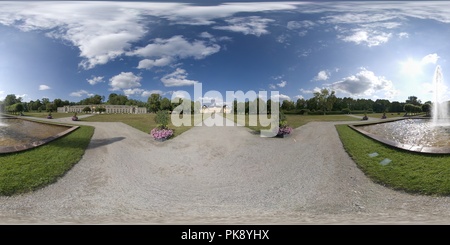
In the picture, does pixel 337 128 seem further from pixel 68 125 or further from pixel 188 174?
pixel 68 125

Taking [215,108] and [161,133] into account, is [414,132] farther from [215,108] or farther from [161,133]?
[161,133]

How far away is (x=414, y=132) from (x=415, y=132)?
15 millimetres

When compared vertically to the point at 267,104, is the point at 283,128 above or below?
below

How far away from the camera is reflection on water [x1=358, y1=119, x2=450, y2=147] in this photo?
285 centimetres

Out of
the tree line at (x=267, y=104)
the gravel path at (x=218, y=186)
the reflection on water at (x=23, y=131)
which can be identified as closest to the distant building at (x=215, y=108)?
the tree line at (x=267, y=104)

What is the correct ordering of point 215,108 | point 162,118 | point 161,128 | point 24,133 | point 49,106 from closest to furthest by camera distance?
1. point 215,108
2. point 162,118
3. point 49,106
4. point 161,128
5. point 24,133

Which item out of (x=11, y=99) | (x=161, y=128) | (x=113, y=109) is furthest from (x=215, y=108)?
(x=11, y=99)

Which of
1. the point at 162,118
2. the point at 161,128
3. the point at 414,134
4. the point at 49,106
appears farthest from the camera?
the point at 414,134

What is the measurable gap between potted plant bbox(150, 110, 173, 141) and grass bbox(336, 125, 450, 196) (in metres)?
2.50

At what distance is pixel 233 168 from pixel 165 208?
1012 millimetres

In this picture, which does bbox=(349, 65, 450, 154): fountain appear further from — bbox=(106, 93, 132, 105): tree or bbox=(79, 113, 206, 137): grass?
bbox=(106, 93, 132, 105): tree

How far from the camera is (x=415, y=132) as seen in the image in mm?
2898

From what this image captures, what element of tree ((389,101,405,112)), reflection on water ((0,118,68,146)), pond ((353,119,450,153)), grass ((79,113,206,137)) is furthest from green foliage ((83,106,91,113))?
tree ((389,101,405,112))
